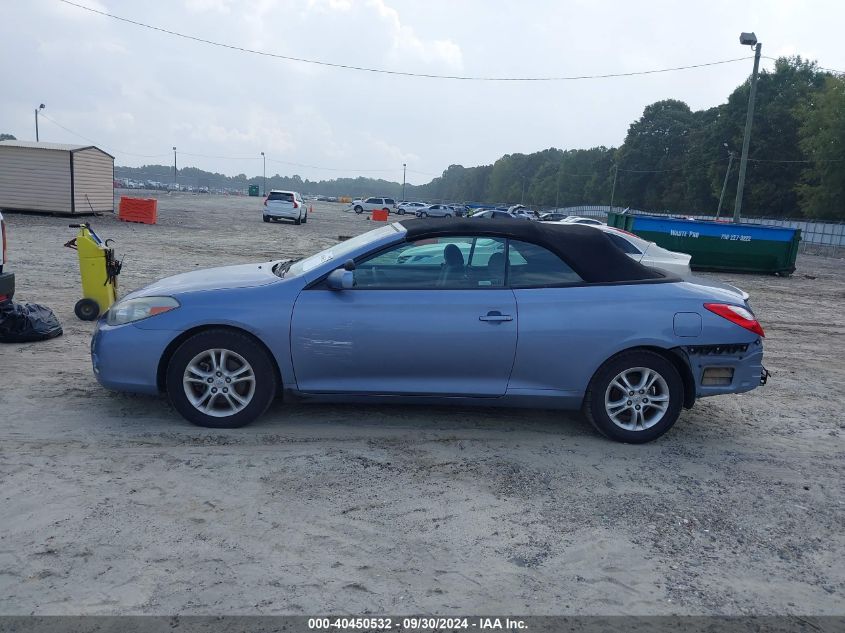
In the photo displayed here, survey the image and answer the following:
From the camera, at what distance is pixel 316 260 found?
5.29 meters

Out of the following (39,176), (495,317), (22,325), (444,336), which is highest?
(39,176)

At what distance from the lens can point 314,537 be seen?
11.1 ft

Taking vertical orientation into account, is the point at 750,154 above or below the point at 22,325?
above

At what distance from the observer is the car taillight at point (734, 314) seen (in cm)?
489

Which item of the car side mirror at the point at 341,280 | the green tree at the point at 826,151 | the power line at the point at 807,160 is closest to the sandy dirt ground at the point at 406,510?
the car side mirror at the point at 341,280

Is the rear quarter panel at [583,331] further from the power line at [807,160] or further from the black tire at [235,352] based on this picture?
the power line at [807,160]

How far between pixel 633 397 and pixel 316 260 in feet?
8.44

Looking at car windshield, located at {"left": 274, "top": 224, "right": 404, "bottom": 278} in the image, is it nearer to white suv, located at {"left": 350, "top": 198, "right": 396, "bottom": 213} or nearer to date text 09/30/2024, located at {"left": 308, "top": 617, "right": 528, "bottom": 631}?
date text 09/30/2024, located at {"left": 308, "top": 617, "right": 528, "bottom": 631}

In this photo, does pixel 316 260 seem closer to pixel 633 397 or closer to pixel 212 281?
pixel 212 281

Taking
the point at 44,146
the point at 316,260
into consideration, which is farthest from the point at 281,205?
the point at 316,260

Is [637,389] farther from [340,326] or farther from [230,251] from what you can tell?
[230,251]

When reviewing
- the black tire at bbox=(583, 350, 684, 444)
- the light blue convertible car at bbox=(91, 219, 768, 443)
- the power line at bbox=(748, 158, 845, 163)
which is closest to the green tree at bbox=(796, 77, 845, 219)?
the power line at bbox=(748, 158, 845, 163)

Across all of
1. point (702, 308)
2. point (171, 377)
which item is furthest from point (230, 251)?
point (702, 308)

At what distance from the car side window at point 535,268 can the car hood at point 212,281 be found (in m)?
1.72
